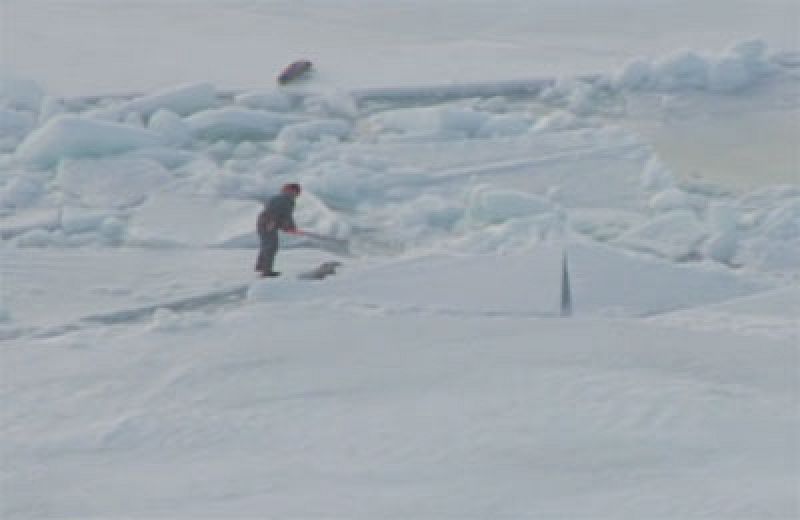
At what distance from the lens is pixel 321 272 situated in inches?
249

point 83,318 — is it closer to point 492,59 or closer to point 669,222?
point 669,222

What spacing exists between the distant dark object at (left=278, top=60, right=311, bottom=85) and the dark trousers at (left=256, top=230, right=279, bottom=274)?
10.7 feet

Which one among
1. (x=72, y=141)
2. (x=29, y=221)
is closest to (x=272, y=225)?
(x=29, y=221)

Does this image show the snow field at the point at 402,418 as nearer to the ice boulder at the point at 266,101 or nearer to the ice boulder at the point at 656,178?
the ice boulder at the point at 656,178

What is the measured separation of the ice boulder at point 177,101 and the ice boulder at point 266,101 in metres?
0.19

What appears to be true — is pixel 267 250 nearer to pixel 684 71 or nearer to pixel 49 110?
pixel 49 110

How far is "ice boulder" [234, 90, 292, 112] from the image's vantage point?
29.5 ft

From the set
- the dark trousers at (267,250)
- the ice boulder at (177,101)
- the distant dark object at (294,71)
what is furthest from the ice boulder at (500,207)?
the distant dark object at (294,71)

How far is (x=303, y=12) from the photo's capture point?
11680mm

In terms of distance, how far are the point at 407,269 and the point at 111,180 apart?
2.06 m

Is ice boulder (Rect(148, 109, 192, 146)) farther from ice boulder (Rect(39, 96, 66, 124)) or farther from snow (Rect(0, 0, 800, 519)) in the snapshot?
Answer: ice boulder (Rect(39, 96, 66, 124))

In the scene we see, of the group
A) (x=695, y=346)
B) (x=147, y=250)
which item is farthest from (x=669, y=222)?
(x=147, y=250)

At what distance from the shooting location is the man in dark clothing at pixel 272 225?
20.9ft

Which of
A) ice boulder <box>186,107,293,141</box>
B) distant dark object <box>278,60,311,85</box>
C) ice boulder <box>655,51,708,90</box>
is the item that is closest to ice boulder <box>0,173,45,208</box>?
ice boulder <box>186,107,293,141</box>
